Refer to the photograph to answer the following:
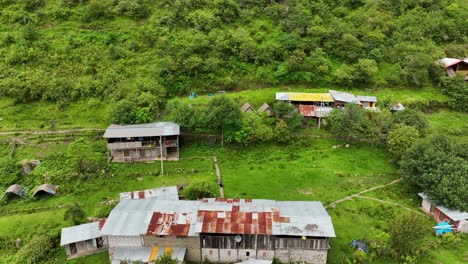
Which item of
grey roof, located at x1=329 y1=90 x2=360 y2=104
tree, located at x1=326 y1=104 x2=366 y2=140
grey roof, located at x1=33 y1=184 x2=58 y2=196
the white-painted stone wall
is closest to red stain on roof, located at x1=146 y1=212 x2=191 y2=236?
the white-painted stone wall

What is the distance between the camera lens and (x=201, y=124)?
49625mm

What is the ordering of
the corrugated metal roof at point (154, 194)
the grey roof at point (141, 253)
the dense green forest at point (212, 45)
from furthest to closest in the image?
the dense green forest at point (212, 45), the corrugated metal roof at point (154, 194), the grey roof at point (141, 253)

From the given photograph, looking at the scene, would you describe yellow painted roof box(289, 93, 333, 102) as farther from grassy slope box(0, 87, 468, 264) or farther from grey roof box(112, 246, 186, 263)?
grey roof box(112, 246, 186, 263)

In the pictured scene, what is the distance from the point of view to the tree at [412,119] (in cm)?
4741

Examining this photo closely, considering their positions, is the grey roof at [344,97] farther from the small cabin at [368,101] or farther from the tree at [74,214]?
the tree at [74,214]

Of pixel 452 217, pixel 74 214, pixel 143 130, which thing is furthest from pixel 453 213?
pixel 74 214

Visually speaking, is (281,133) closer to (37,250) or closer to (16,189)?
(37,250)

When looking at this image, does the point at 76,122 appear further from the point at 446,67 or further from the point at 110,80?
the point at 446,67

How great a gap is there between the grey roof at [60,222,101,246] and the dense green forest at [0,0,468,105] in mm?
22849

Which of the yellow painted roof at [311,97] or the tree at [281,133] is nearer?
the tree at [281,133]

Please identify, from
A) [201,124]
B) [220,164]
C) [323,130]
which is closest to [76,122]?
[201,124]

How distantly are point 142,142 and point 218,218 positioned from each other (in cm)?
1905

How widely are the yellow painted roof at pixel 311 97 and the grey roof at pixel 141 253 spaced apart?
30954 mm

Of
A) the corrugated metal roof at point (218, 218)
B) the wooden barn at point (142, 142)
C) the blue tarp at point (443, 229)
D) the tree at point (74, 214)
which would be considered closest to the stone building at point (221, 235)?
the corrugated metal roof at point (218, 218)
